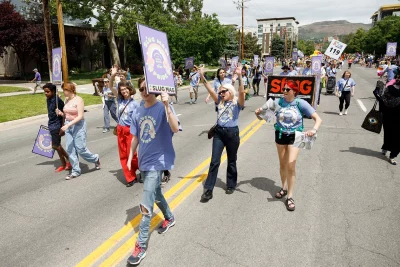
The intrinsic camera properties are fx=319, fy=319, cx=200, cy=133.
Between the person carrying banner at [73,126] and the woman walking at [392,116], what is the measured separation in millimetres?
6319

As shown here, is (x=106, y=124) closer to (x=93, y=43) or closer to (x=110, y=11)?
(x=110, y=11)

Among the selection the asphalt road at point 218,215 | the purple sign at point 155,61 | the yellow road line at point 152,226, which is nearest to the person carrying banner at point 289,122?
the asphalt road at point 218,215

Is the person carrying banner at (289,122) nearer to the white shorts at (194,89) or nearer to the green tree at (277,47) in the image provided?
the white shorts at (194,89)

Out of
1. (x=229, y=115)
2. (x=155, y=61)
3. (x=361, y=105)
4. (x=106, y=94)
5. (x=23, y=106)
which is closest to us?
(x=155, y=61)

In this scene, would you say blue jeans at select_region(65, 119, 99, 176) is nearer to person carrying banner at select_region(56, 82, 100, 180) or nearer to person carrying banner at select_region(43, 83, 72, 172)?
person carrying banner at select_region(56, 82, 100, 180)

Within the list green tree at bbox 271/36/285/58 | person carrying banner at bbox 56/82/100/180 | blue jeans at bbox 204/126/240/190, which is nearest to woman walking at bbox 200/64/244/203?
blue jeans at bbox 204/126/240/190

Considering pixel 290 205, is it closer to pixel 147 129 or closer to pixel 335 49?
pixel 147 129

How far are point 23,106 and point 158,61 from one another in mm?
14593

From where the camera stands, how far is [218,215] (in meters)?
4.52

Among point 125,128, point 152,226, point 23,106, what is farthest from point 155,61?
point 23,106

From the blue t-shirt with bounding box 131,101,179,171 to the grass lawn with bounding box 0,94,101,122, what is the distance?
1119 centimetres

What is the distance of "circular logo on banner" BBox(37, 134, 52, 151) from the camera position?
22.7ft

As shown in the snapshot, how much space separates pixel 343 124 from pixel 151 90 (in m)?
9.53

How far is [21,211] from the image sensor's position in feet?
15.9
